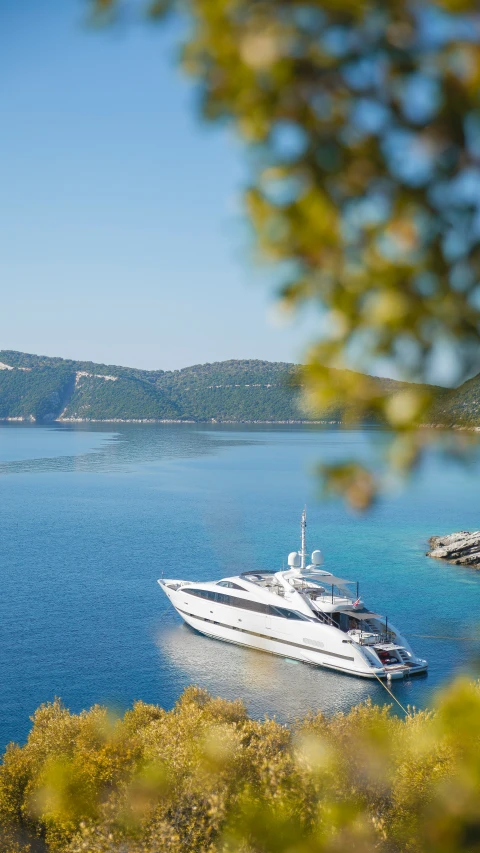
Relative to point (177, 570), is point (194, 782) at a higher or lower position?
higher

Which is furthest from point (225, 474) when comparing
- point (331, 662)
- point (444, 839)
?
point (444, 839)

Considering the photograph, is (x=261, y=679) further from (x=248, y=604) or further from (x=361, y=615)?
(x=361, y=615)

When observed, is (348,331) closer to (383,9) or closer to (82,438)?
(383,9)

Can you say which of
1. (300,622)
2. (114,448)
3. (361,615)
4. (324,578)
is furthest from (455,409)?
(114,448)

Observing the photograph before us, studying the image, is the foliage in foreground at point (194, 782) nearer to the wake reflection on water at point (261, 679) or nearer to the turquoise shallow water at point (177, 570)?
the turquoise shallow water at point (177, 570)

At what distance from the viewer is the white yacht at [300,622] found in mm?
29609

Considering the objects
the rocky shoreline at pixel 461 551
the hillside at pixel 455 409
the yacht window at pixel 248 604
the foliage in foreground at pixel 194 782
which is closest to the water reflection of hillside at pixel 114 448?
the rocky shoreline at pixel 461 551

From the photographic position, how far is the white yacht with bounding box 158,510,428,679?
29.6 meters

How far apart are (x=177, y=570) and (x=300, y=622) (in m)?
14.4

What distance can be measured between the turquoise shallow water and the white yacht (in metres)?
0.64

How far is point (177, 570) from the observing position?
44000 mm

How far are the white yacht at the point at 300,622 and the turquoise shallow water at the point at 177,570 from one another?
64 centimetres

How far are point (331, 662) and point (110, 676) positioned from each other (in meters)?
9.04

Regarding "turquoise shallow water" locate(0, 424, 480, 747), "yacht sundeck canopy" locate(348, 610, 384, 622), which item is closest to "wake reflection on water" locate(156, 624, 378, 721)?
"turquoise shallow water" locate(0, 424, 480, 747)
